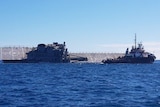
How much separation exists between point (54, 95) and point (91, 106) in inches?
300

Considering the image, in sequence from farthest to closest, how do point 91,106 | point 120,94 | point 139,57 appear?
point 139,57 < point 120,94 < point 91,106

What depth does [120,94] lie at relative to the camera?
1622 inches

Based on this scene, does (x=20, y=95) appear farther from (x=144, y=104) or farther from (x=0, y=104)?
(x=144, y=104)

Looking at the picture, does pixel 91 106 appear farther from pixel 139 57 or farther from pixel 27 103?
pixel 139 57

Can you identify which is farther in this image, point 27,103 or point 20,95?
point 20,95

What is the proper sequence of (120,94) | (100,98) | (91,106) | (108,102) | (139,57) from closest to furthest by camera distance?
(91,106) → (108,102) → (100,98) → (120,94) → (139,57)

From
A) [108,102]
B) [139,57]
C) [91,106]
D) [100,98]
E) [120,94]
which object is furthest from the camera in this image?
[139,57]

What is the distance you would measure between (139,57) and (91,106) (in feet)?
536

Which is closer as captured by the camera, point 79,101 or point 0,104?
point 0,104

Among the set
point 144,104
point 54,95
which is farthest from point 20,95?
point 144,104

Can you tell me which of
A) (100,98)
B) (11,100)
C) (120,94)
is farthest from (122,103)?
(11,100)

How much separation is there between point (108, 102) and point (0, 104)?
8.86m

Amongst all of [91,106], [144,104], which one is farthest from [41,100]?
[144,104]

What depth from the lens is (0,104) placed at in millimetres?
33062
